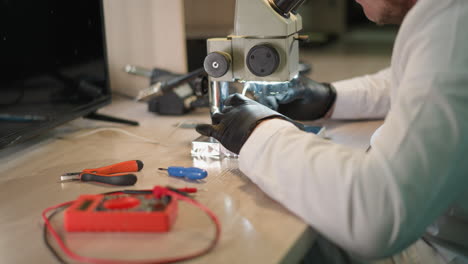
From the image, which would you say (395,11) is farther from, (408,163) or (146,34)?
(146,34)

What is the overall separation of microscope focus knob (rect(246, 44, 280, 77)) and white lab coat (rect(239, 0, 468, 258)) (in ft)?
0.75

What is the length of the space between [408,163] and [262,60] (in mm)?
354

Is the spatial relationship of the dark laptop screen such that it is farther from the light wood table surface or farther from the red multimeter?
the red multimeter

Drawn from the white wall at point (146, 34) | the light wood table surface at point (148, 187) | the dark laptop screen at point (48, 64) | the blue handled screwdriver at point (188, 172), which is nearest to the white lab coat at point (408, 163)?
the light wood table surface at point (148, 187)

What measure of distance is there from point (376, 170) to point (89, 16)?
2.88 ft

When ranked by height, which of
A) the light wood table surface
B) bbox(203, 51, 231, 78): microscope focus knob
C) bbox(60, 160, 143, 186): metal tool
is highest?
bbox(203, 51, 231, 78): microscope focus knob

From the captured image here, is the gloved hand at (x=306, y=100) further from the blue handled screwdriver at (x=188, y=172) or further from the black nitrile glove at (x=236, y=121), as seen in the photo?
the blue handled screwdriver at (x=188, y=172)

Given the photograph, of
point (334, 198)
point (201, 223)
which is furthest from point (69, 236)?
point (334, 198)

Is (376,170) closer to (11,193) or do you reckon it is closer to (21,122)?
(11,193)

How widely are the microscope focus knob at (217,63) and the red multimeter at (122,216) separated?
1.04ft

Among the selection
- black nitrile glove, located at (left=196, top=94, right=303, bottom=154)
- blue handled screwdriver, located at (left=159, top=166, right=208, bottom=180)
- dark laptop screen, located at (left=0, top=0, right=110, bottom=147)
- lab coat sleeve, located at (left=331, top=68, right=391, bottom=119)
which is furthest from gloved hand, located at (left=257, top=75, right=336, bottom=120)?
dark laptop screen, located at (left=0, top=0, right=110, bottom=147)

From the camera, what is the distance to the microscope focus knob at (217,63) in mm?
913

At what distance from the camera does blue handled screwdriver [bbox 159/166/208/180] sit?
85 centimetres

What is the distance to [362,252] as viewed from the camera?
66 centimetres
